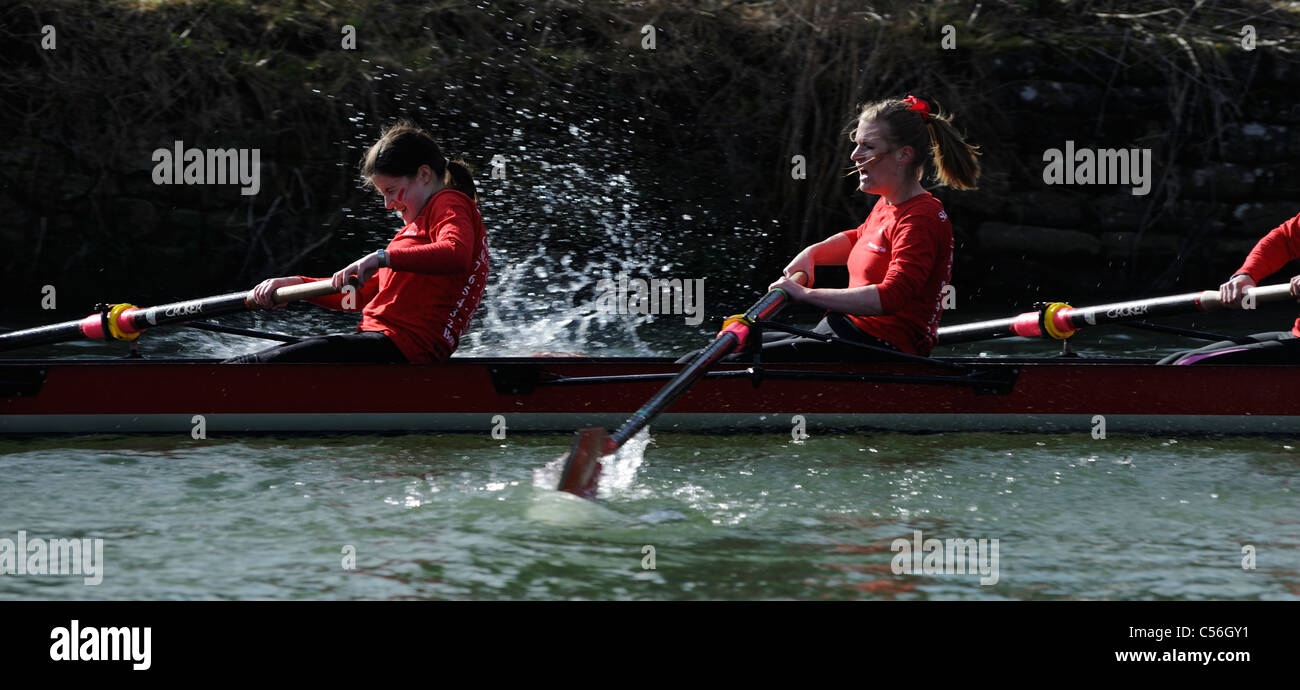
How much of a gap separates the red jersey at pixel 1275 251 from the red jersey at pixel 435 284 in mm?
3771

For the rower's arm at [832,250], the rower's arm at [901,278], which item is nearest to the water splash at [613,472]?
the rower's arm at [901,278]

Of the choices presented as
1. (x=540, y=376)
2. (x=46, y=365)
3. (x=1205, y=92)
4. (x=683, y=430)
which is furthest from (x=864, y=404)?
(x=1205, y=92)

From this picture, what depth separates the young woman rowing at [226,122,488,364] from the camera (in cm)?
635

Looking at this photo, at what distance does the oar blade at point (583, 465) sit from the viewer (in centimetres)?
565

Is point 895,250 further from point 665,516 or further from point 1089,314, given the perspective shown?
point 665,516

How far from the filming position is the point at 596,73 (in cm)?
1251

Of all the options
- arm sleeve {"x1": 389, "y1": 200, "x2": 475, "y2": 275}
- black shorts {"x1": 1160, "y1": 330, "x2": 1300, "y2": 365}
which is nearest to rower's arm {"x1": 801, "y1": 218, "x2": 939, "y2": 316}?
black shorts {"x1": 1160, "y1": 330, "x2": 1300, "y2": 365}

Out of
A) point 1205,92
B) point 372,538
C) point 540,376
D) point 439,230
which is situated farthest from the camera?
point 1205,92

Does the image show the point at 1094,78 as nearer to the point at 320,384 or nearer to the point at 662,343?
the point at 662,343

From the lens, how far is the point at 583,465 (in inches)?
224

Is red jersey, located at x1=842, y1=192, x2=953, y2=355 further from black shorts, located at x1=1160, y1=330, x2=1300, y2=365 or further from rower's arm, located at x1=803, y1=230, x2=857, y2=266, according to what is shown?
black shorts, located at x1=1160, y1=330, x2=1300, y2=365

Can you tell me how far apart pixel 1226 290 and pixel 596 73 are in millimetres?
6985

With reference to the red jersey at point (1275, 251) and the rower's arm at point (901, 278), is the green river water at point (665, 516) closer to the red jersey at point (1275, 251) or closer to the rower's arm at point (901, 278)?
the rower's arm at point (901, 278)
